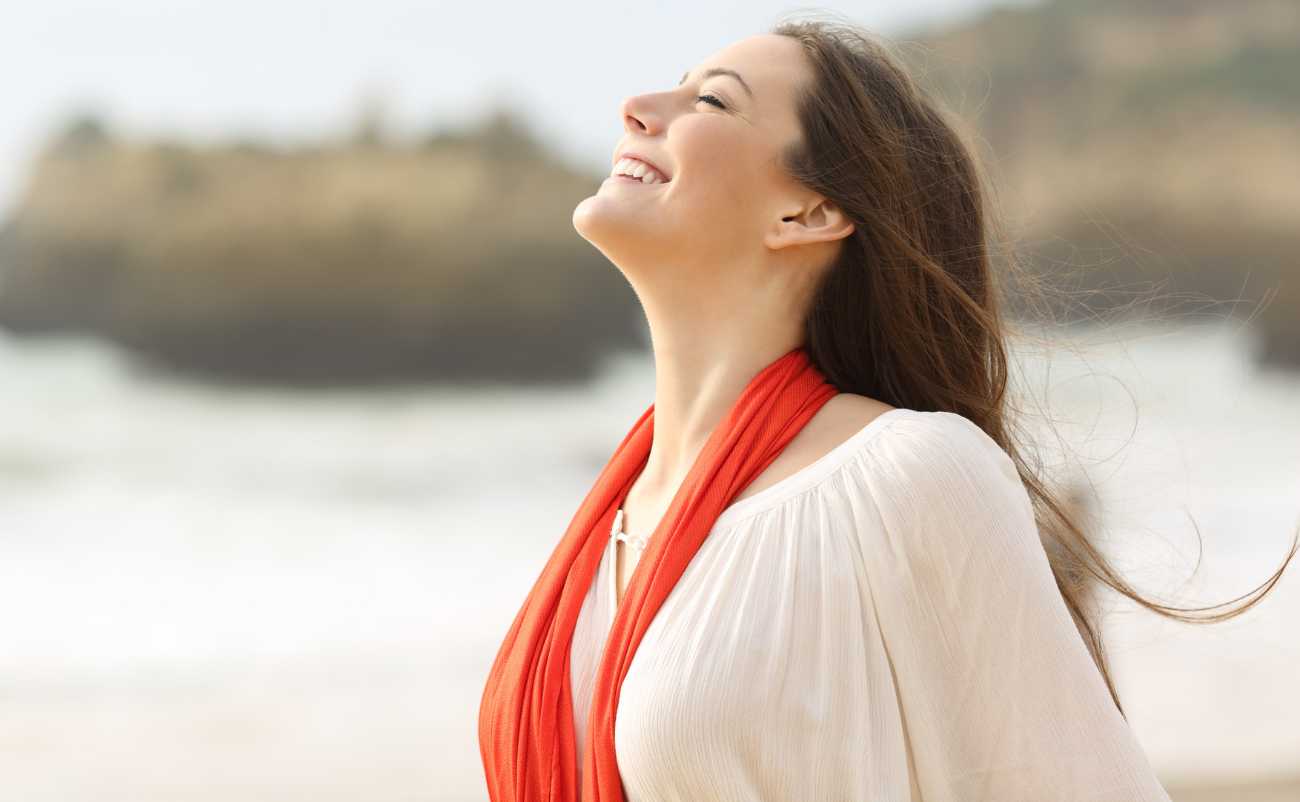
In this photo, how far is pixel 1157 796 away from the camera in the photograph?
3.87 ft

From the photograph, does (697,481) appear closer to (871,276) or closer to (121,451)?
(871,276)

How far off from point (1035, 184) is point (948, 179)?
13.7 feet

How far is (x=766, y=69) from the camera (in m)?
1.40

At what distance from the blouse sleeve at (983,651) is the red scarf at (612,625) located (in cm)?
16

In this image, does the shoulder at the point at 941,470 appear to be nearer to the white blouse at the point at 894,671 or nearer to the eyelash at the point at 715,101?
the white blouse at the point at 894,671

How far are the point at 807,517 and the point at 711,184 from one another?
1.07ft

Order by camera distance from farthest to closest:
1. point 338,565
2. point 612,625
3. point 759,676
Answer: point 338,565, point 612,625, point 759,676

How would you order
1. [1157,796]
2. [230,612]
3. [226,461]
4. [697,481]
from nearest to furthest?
[1157,796] < [697,481] < [230,612] < [226,461]

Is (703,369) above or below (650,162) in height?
below

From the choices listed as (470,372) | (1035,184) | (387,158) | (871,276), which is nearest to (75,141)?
(387,158)

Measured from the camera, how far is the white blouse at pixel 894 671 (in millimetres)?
1176

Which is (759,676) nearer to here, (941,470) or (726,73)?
(941,470)

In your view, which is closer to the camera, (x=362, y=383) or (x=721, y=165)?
(x=721, y=165)

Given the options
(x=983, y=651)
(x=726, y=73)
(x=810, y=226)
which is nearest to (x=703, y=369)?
(x=810, y=226)
